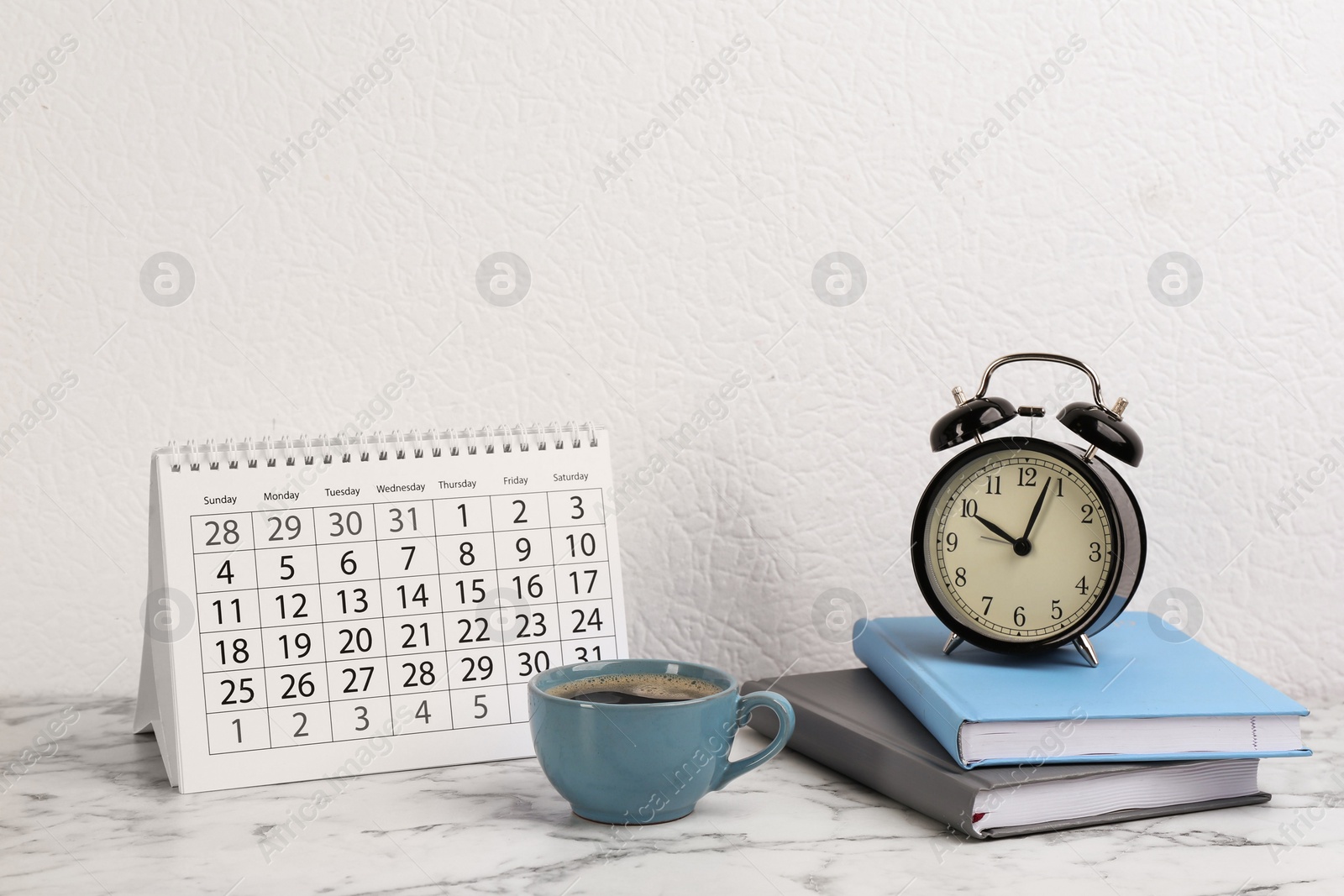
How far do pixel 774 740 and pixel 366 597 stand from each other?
0.34m

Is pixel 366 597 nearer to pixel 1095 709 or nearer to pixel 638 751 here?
pixel 638 751

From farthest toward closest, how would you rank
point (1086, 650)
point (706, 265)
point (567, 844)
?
point (706, 265), point (1086, 650), point (567, 844)

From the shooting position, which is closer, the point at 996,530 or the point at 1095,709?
the point at 1095,709

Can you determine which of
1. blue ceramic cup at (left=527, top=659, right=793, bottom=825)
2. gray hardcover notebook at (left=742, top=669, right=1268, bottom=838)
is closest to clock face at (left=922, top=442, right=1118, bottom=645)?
gray hardcover notebook at (left=742, top=669, right=1268, bottom=838)

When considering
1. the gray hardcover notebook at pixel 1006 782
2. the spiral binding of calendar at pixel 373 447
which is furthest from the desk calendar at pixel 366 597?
the gray hardcover notebook at pixel 1006 782

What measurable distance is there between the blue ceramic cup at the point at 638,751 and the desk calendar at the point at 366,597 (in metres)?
0.14

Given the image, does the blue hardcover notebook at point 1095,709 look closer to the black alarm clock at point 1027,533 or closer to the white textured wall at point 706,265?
the black alarm clock at point 1027,533

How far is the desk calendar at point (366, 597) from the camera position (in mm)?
826

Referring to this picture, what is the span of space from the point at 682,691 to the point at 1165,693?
0.36 m

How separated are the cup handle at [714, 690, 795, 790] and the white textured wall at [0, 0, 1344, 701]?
1.00 ft

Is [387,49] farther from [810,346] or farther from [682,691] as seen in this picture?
[682,691]

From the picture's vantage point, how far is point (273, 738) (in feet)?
2.70

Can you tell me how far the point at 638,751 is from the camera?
72 cm

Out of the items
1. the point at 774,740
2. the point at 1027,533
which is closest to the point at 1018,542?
the point at 1027,533
